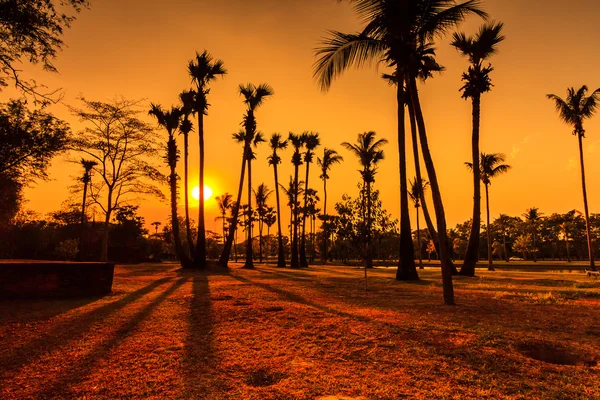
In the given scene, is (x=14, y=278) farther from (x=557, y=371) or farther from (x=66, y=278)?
(x=557, y=371)

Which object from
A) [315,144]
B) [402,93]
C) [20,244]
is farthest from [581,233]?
[20,244]

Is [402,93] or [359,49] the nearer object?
[359,49]

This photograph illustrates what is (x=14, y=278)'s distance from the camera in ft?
34.0

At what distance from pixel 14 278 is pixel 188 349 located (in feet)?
27.9

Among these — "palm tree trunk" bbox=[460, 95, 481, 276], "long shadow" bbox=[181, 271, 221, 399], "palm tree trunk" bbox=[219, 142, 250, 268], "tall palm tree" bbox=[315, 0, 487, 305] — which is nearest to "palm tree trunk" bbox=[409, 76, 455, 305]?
"tall palm tree" bbox=[315, 0, 487, 305]

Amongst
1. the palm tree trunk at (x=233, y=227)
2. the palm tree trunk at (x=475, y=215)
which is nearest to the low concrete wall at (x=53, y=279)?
the palm tree trunk at (x=233, y=227)

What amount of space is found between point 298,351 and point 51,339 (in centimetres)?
504

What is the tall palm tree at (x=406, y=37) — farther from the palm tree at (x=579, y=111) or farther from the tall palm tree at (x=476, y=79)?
the palm tree at (x=579, y=111)

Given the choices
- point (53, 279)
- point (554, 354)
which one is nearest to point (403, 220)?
point (554, 354)

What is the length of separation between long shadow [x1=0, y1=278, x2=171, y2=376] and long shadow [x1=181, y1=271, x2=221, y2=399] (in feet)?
7.56

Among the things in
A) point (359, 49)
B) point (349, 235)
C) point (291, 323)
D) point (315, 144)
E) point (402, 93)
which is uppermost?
point (315, 144)

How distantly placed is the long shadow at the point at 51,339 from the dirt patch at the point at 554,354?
8.39 meters

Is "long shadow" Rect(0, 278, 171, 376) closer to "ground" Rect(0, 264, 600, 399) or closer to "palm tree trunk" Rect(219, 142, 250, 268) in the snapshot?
"ground" Rect(0, 264, 600, 399)

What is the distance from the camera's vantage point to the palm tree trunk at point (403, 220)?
63.7ft
